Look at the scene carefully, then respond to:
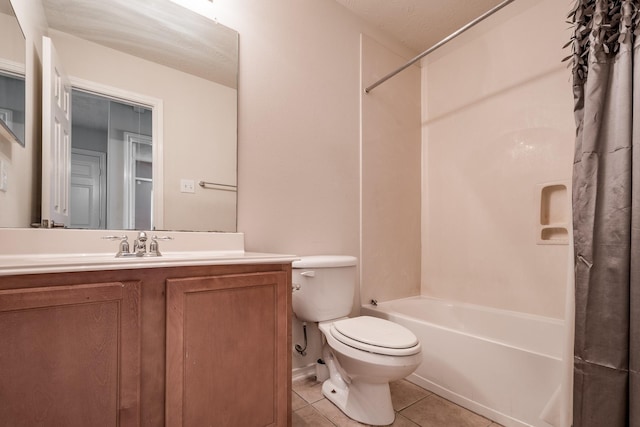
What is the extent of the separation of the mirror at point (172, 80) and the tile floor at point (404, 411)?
3.31ft

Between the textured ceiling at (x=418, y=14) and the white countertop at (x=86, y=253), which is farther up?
the textured ceiling at (x=418, y=14)

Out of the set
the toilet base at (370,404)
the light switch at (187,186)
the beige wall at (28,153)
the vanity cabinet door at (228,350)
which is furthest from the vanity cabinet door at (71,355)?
the toilet base at (370,404)

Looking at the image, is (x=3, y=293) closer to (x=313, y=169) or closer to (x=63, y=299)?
(x=63, y=299)

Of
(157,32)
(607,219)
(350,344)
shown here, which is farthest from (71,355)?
(607,219)

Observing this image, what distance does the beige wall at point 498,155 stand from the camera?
1907mm

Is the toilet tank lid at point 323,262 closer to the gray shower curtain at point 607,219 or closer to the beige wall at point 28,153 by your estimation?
the gray shower curtain at point 607,219

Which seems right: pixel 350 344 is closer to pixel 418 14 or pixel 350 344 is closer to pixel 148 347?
pixel 148 347

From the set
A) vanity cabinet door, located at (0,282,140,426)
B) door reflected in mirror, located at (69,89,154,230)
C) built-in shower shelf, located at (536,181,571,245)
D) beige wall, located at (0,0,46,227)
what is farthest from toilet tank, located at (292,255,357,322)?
built-in shower shelf, located at (536,181,571,245)

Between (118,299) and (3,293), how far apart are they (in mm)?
239

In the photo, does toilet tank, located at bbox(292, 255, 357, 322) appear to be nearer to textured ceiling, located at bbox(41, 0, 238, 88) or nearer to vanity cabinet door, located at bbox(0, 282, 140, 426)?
vanity cabinet door, located at bbox(0, 282, 140, 426)

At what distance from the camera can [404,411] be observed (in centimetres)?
156

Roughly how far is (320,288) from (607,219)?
1.22m

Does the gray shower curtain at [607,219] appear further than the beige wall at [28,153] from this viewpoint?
No

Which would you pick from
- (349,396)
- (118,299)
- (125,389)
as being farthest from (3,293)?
(349,396)
